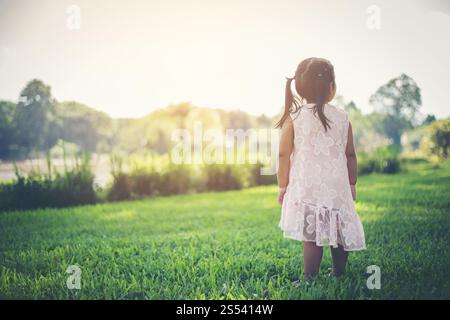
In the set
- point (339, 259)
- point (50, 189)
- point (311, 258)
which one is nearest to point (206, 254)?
point (311, 258)

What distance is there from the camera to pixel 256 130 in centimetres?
1209

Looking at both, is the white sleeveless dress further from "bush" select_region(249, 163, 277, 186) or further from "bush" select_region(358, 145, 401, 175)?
"bush" select_region(358, 145, 401, 175)

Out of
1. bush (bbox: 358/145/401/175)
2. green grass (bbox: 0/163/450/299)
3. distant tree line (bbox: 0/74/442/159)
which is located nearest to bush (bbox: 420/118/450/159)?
distant tree line (bbox: 0/74/442/159)

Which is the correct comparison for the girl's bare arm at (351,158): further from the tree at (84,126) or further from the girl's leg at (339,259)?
the tree at (84,126)

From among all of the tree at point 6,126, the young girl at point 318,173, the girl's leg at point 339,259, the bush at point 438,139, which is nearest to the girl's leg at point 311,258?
the young girl at point 318,173

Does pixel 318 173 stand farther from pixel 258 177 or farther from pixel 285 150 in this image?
pixel 258 177

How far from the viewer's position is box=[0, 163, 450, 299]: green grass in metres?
2.45

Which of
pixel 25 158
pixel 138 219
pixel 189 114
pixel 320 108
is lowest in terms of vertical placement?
pixel 138 219

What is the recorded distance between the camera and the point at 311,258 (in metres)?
2.48

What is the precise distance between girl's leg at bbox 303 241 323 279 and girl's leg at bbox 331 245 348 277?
13 centimetres

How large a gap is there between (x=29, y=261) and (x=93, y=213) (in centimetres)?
245

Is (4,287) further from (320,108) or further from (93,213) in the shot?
(93,213)

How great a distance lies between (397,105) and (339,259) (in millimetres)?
7080
